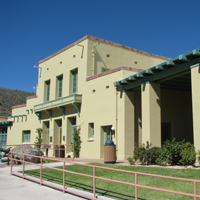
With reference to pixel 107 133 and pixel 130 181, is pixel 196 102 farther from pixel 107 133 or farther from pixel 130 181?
pixel 107 133

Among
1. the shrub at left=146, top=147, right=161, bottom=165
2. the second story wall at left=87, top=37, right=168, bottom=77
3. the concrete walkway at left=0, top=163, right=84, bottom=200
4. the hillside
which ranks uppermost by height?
the hillside

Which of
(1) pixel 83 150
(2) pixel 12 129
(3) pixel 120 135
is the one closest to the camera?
(3) pixel 120 135

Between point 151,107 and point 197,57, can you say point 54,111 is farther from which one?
point 197,57

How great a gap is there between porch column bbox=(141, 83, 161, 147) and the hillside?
54735 millimetres

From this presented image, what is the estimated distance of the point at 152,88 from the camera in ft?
50.6

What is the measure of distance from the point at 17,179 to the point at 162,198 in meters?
6.19

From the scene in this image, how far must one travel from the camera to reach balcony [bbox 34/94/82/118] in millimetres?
21125

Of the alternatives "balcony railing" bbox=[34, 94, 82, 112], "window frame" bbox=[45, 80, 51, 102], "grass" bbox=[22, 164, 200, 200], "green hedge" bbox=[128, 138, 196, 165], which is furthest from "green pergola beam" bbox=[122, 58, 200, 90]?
"window frame" bbox=[45, 80, 51, 102]

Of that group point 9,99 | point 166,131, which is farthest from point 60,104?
point 9,99

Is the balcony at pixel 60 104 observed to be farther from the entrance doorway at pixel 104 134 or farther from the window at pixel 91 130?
the entrance doorway at pixel 104 134

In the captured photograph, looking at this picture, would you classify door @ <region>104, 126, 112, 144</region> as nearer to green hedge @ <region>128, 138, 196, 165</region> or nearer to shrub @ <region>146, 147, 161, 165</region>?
green hedge @ <region>128, 138, 196, 165</region>

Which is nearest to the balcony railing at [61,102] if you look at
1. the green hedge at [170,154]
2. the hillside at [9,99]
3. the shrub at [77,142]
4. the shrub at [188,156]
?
the shrub at [77,142]

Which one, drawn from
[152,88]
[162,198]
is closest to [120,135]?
[152,88]

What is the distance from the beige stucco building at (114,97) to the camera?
49.6ft
